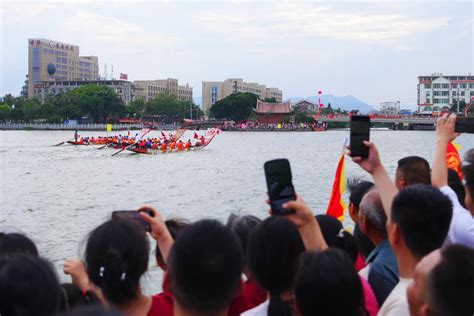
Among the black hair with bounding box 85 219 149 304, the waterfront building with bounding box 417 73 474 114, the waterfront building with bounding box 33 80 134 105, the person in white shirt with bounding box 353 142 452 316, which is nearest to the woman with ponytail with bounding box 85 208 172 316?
the black hair with bounding box 85 219 149 304

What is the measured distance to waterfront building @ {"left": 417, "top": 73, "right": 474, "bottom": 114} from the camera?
109188mm

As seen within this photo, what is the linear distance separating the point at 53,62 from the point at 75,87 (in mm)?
27930

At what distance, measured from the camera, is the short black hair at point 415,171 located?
3.91m

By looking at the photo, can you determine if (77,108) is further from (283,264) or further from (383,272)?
(283,264)

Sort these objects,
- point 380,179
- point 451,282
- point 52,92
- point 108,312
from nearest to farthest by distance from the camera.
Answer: point 108,312, point 451,282, point 380,179, point 52,92

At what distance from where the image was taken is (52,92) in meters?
128

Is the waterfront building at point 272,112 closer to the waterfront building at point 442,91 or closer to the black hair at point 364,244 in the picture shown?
the waterfront building at point 442,91

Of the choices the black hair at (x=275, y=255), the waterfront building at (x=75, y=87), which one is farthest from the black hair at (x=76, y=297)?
the waterfront building at (x=75, y=87)

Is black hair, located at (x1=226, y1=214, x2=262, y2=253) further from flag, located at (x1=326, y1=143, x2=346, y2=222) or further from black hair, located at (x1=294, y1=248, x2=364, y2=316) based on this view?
flag, located at (x1=326, y1=143, x2=346, y2=222)

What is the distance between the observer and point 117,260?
250cm

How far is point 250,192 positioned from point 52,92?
116336mm

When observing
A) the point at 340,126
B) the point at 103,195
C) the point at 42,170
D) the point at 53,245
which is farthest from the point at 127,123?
the point at 53,245

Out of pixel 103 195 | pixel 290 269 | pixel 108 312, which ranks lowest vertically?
pixel 103 195

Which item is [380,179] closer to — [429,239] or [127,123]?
[429,239]
